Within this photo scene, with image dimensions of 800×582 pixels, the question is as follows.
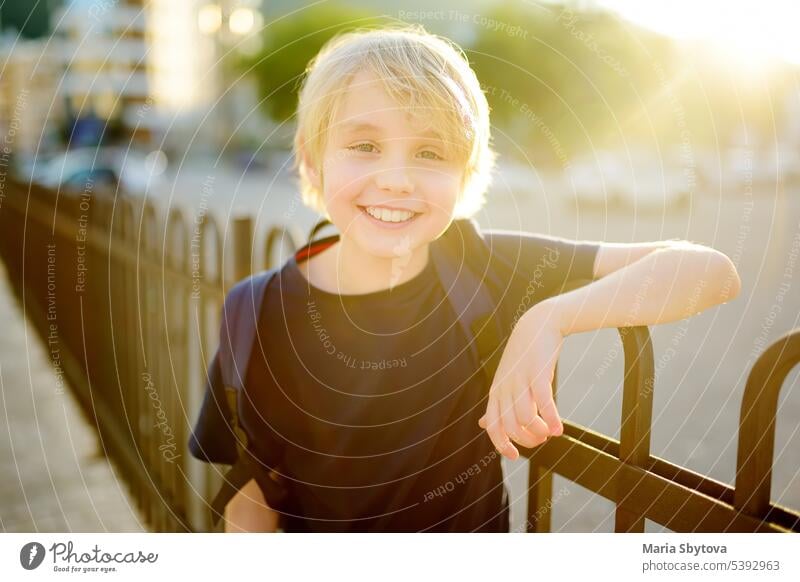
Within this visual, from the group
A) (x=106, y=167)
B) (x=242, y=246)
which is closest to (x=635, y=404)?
(x=242, y=246)

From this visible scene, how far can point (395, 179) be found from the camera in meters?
1.33

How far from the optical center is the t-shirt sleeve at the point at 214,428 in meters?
1.50

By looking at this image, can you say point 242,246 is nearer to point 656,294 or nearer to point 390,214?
point 390,214

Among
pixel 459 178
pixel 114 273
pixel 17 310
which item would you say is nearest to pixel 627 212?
pixel 17 310

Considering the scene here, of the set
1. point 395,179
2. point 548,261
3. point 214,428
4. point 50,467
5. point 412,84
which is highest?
point 412,84

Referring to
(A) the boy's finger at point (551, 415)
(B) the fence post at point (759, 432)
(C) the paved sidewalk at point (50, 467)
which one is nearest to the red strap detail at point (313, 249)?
(A) the boy's finger at point (551, 415)

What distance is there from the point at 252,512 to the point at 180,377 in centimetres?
114

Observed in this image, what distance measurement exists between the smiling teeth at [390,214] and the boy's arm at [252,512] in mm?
598

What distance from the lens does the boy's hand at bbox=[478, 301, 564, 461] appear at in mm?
1161

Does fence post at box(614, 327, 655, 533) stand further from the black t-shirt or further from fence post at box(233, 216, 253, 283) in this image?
fence post at box(233, 216, 253, 283)

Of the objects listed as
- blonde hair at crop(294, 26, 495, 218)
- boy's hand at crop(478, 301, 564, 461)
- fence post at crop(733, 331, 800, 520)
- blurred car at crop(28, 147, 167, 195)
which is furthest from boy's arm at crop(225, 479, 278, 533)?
blurred car at crop(28, 147, 167, 195)

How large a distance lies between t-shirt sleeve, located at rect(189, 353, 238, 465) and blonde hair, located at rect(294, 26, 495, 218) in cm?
48
